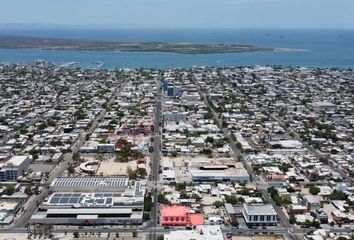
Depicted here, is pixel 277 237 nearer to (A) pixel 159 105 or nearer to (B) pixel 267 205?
(B) pixel 267 205

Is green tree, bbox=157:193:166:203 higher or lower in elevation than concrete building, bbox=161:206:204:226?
lower

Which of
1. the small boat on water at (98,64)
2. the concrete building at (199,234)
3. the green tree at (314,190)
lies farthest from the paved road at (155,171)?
the small boat on water at (98,64)

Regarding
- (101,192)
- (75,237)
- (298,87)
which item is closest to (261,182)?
(101,192)

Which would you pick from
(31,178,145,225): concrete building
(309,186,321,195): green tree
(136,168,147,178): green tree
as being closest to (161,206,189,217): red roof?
(31,178,145,225): concrete building

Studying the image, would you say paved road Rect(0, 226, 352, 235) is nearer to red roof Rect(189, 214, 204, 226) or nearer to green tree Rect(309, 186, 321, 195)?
red roof Rect(189, 214, 204, 226)

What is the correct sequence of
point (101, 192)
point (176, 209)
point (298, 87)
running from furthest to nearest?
point (298, 87), point (101, 192), point (176, 209)

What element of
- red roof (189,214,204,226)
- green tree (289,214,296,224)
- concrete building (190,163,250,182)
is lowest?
concrete building (190,163,250,182)

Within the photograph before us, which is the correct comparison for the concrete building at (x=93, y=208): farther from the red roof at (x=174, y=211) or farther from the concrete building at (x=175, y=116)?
the concrete building at (x=175, y=116)
